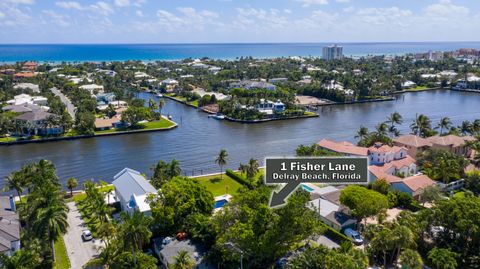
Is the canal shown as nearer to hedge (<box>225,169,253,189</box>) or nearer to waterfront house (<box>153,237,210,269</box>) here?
hedge (<box>225,169,253,189</box>)

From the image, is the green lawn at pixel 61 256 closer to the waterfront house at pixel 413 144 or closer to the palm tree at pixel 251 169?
the palm tree at pixel 251 169

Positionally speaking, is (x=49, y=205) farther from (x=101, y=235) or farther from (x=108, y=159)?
(x=108, y=159)

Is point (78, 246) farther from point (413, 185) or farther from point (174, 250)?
point (413, 185)

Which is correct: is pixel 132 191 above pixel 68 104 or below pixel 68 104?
below

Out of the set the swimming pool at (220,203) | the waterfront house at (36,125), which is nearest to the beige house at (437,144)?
the swimming pool at (220,203)

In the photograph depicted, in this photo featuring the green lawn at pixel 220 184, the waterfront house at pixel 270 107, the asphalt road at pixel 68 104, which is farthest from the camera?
the waterfront house at pixel 270 107

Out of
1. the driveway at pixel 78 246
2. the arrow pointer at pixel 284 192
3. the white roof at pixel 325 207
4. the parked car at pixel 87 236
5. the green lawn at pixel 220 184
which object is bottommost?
the driveway at pixel 78 246

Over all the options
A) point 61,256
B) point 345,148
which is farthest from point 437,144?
point 61,256

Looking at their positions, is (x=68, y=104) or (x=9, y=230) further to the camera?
(x=68, y=104)
